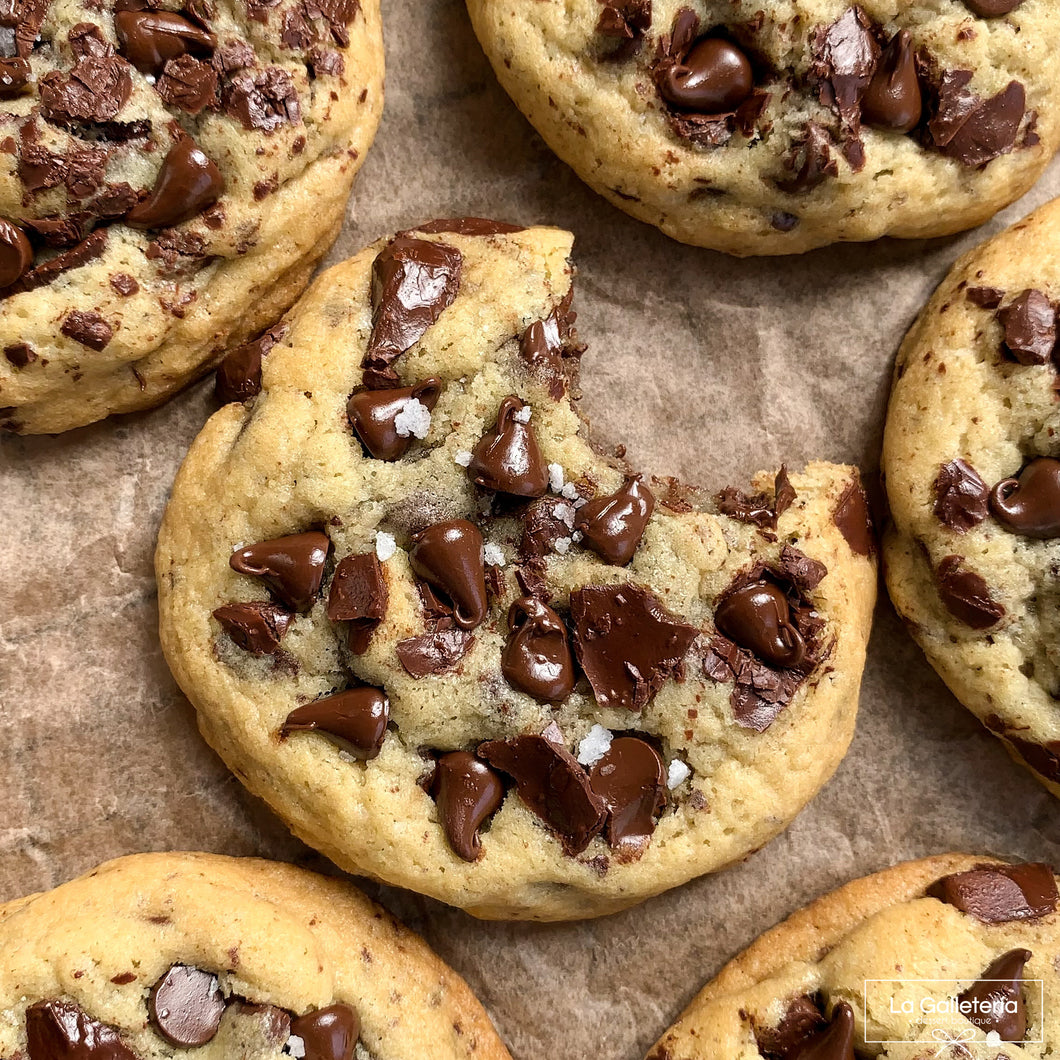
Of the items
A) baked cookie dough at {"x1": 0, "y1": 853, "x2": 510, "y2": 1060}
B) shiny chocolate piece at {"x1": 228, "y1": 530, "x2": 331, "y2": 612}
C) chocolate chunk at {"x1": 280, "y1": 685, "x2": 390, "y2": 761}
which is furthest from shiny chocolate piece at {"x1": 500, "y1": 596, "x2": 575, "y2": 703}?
baked cookie dough at {"x1": 0, "y1": 853, "x2": 510, "y2": 1060}

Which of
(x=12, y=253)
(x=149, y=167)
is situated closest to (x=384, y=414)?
(x=149, y=167)

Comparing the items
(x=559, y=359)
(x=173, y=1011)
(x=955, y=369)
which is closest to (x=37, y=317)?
(x=559, y=359)

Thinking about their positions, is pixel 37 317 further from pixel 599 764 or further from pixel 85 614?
pixel 599 764

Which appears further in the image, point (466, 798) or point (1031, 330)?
point (1031, 330)

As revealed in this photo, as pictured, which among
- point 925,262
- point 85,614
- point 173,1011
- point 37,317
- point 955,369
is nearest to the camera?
point 173,1011

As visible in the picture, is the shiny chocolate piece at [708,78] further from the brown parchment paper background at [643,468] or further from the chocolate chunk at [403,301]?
the chocolate chunk at [403,301]

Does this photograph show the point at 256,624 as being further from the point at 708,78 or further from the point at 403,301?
the point at 708,78

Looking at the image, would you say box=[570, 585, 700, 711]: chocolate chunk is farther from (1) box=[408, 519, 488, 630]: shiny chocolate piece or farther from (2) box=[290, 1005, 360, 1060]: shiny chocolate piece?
(2) box=[290, 1005, 360, 1060]: shiny chocolate piece
